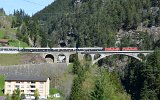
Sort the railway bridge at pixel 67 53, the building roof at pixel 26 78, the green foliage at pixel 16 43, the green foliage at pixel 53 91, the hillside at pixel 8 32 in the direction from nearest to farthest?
the building roof at pixel 26 78 < the green foliage at pixel 53 91 < the railway bridge at pixel 67 53 < the green foliage at pixel 16 43 < the hillside at pixel 8 32

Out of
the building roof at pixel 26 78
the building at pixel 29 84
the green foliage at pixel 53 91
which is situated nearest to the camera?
the building at pixel 29 84

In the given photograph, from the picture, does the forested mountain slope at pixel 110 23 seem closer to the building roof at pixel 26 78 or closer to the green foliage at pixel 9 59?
the green foliage at pixel 9 59

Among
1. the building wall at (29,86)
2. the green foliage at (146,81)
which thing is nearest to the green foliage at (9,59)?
the building wall at (29,86)

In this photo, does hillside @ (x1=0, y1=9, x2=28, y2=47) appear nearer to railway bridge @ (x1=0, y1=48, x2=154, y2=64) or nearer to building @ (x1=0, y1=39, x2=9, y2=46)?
building @ (x1=0, y1=39, x2=9, y2=46)

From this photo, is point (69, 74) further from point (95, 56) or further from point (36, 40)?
point (36, 40)

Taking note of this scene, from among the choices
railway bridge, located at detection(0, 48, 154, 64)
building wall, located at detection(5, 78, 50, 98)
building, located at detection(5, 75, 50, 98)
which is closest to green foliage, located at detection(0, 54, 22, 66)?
railway bridge, located at detection(0, 48, 154, 64)

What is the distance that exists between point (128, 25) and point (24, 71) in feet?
274

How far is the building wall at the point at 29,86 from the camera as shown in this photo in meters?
89.9

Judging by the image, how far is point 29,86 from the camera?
91750mm

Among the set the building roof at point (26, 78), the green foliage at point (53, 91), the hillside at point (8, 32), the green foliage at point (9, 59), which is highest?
the hillside at point (8, 32)

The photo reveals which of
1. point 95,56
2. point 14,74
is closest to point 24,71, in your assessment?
point 14,74

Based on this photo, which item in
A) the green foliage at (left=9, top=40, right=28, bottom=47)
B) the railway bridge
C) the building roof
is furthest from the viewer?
the green foliage at (left=9, top=40, right=28, bottom=47)

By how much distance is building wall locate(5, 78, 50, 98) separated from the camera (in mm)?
89938

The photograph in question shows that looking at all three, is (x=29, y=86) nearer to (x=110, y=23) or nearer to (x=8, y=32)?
(x=8, y=32)
